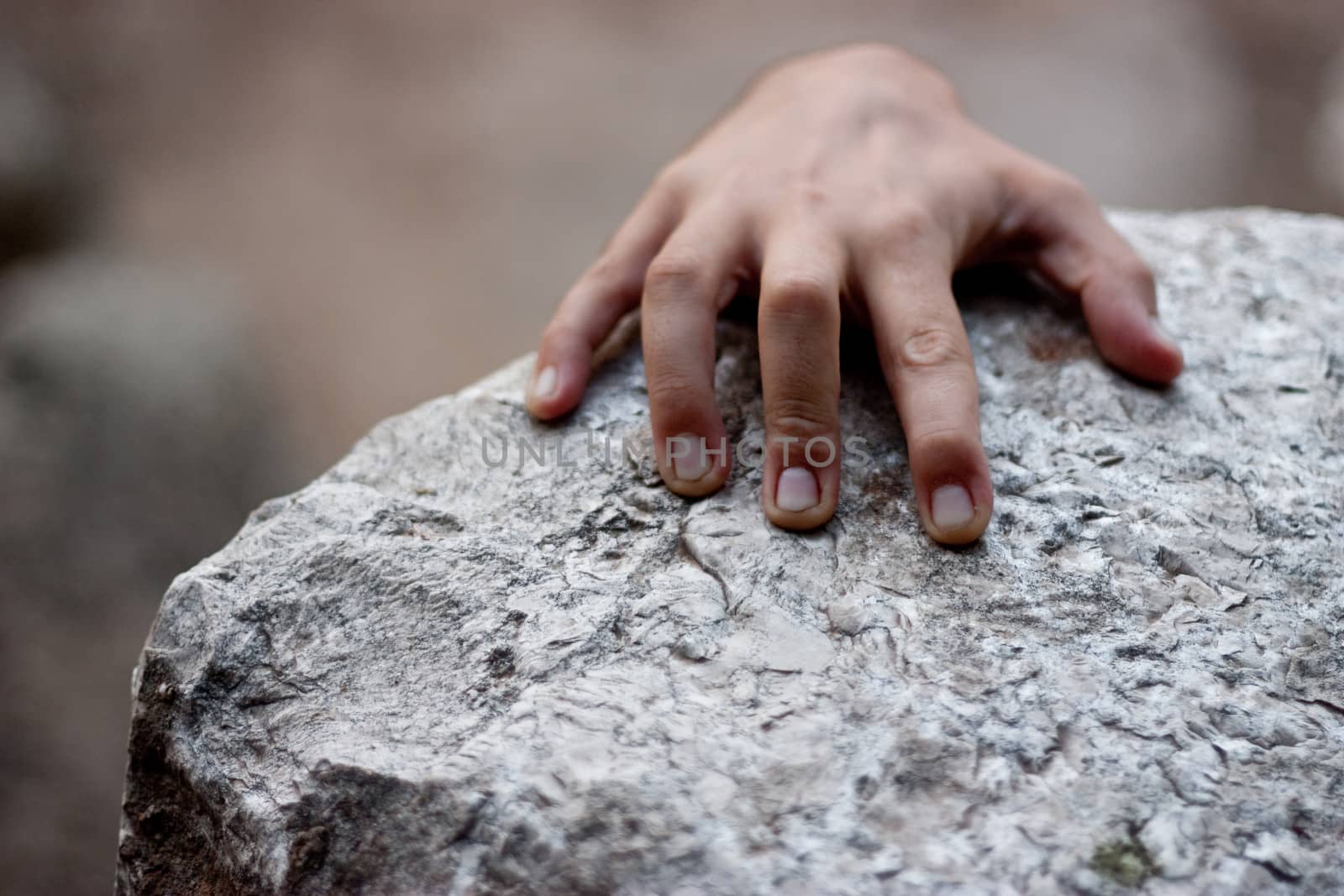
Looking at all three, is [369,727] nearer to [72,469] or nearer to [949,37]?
[72,469]

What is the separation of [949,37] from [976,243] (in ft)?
6.93

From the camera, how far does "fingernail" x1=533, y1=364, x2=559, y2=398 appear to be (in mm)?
868

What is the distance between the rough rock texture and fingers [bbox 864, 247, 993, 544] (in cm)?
3

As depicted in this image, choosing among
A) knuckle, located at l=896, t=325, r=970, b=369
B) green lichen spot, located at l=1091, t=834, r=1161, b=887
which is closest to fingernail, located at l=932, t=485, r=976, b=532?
knuckle, located at l=896, t=325, r=970, b=369

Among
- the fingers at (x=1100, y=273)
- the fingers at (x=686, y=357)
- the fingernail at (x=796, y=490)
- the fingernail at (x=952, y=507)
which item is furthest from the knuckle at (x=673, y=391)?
the fingers at (x=1100, y=273)

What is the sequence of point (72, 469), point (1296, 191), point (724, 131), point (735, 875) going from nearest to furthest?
point (735, 875) → point (724, 131) → point (72, 469) → point (1296, 191)

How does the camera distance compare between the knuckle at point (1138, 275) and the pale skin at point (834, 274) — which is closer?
the pale skin at point (834, 274)

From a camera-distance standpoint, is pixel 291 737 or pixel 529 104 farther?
pixel 529 104

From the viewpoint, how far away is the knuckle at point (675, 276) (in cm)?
84

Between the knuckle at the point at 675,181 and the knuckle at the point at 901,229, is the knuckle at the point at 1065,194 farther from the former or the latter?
the knuckle at the point at 675,181

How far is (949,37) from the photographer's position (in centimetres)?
279

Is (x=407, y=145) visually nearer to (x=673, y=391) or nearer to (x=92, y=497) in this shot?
(x=92, y=497)

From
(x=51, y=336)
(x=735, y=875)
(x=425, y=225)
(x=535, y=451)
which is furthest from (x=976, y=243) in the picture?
(x=425, y=225)

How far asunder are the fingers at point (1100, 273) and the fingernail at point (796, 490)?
1.17 feet
